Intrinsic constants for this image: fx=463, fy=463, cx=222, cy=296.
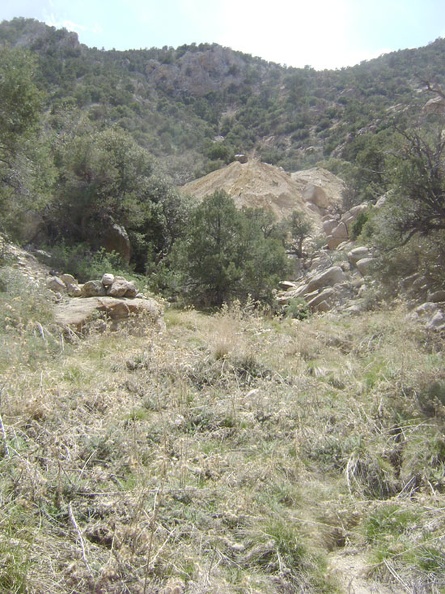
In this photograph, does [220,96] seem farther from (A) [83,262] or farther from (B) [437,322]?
(B) [437,322]

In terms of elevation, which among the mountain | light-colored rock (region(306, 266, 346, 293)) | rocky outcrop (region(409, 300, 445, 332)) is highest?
the mountain

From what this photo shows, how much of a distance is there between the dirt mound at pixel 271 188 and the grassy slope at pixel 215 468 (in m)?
20.4

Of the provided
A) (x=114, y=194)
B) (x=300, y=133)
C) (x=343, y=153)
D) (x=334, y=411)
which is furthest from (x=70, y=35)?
(x=334, y=411)

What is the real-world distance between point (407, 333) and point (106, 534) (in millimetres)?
4697

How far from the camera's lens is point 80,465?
2.89 meters

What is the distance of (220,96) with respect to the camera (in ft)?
186

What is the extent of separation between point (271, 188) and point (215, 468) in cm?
2524

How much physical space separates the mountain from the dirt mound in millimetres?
3455

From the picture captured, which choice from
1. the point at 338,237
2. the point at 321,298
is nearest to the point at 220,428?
the point at 321,298

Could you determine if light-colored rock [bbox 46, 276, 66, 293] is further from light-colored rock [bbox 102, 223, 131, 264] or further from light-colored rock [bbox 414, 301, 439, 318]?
light-colored rock [bbox 414, 301, 439, 318]

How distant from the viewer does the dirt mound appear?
2539 cm

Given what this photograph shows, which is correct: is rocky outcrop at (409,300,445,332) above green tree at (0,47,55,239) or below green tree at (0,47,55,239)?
below

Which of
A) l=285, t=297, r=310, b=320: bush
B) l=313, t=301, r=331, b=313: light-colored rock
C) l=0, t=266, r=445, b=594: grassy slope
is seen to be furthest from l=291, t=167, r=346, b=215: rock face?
l=0, t=266, r=445, b=594: grassy slope

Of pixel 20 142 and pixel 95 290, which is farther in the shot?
pixel 20 142
